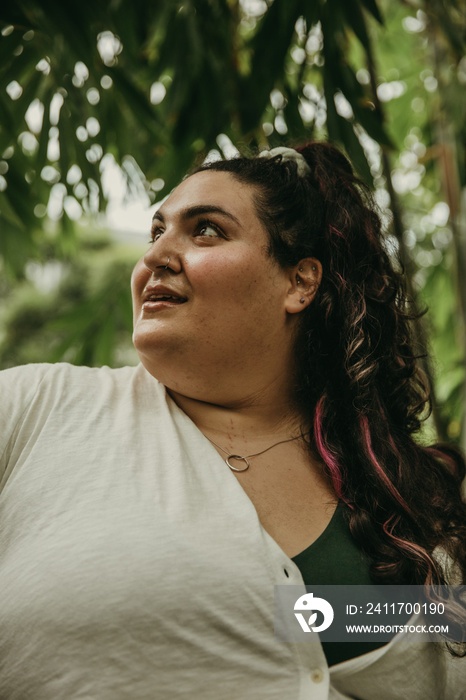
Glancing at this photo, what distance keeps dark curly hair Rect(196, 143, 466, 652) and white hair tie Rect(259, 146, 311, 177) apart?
0.02 meters

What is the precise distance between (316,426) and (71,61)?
1.03 m

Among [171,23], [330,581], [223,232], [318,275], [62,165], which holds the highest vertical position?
[171,23]

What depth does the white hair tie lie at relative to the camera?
64.7 inches

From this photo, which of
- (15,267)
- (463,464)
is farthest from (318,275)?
(15,267)

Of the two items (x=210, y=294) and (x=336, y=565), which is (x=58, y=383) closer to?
(x=210, y=294)

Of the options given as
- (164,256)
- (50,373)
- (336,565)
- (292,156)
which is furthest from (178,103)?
(336,565)

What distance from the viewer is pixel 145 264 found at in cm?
141

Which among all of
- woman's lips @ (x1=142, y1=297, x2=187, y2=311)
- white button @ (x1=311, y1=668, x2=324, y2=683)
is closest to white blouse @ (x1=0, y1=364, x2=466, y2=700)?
white button @ (x1=311, y1=668, x2=324, y2=683)

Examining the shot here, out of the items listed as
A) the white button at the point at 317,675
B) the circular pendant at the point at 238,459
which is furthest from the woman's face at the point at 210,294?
the white button at the point at 317,675

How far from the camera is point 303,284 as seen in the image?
1.53m

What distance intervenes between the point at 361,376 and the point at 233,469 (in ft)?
1.29

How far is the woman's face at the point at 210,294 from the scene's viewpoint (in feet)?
4.34

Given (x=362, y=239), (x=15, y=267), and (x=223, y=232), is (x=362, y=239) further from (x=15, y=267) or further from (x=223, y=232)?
(x=15, y=267)

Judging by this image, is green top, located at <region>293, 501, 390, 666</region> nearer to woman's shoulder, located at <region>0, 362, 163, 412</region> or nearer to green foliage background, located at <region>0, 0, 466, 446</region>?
woman's shoulder, located at <region>0, 362, 163, 412</region>
